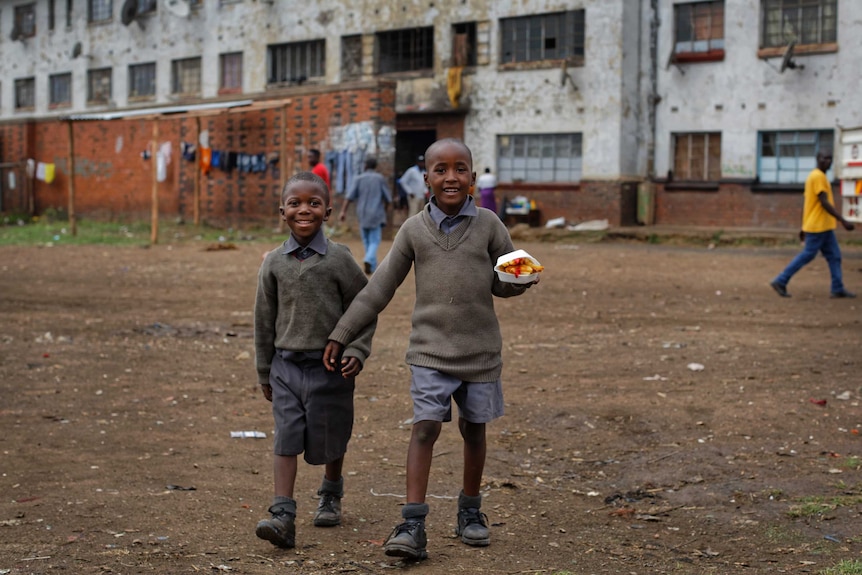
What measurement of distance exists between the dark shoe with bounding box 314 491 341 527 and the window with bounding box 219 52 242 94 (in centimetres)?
2964

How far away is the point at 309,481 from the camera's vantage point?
554 cm

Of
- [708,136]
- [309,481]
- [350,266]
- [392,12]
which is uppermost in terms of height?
[392,12]

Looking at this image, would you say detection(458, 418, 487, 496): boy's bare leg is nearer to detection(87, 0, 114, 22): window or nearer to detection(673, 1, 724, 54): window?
detection(673, 1, 724, 54): window

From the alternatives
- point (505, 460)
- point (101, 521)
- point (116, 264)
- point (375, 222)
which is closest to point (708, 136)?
point (375, 222)

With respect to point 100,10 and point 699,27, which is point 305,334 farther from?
point 100,10

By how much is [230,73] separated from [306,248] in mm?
30202

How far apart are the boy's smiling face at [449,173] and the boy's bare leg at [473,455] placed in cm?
91

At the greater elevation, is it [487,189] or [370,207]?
[487,189]

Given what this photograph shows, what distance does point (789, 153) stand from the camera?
24.7m

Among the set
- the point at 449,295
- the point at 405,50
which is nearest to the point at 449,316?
the point at 449,295

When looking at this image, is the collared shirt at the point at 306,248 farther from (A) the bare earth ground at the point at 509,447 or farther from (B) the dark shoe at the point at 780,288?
(B) the dark shoe at the point at 780,288

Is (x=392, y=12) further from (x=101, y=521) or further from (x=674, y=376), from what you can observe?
(x=101, y=521)

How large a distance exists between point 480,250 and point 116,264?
44.7 ft

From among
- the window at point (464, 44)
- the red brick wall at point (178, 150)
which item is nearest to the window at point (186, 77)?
the red brick wall at point (178, 150)
